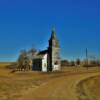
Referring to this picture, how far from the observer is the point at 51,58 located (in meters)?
95.4

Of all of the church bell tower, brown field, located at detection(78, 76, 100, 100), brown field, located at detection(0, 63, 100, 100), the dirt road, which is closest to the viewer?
the dirt road

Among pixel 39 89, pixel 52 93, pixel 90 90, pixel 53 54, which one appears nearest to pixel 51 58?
pixel 53 54

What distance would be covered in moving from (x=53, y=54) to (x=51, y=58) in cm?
139

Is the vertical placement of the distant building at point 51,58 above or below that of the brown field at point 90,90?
above

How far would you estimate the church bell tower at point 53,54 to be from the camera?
9544cm

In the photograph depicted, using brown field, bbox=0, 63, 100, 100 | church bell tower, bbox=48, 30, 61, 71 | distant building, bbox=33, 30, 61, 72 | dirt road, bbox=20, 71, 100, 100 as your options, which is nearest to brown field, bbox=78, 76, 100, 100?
brown field, bbox=0, 63, 100, 100

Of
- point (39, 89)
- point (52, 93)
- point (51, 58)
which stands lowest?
point (52, 93)

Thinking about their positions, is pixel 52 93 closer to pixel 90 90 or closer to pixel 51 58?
pixel 90 90

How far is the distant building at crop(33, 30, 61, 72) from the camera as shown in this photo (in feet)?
313

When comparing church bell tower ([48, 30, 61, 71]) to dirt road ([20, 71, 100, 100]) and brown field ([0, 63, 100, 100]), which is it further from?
dirt road ([20, 71, 100, 100])

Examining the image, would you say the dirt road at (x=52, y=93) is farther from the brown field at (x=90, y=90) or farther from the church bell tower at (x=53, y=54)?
the church bell tower at (x=53, y=54)

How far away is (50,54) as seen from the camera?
96.1m

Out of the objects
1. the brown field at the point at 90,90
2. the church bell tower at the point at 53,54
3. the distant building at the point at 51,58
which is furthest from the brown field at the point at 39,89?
the distant building at the point at 51,58

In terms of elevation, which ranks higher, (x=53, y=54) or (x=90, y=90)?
(x=53, y=54)
